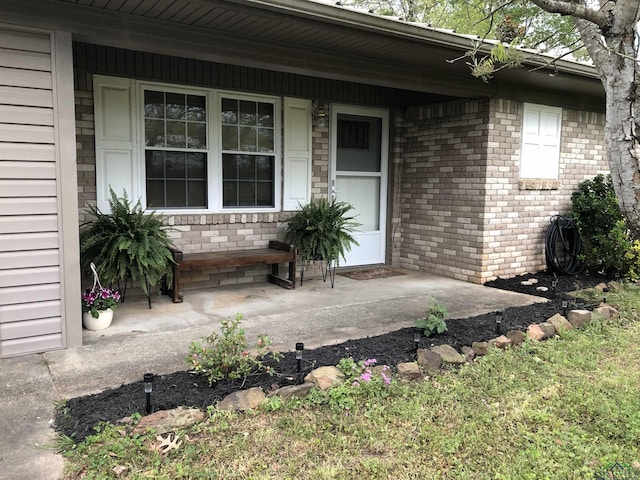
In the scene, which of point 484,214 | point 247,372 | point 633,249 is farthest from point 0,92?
point 633,249

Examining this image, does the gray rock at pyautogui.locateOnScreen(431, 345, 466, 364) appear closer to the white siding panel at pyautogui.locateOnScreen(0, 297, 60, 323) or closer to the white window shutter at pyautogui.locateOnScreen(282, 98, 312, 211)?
the white siding panel at pyautogui.locateOnScreen(0, 297, 60, 323)

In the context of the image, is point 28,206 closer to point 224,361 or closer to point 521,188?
point 224,361

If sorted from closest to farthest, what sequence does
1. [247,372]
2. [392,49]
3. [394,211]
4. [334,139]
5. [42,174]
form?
[247,372]
[42,174]
[392,49]
[334,139]
[394,211]

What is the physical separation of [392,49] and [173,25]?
197 centimetres

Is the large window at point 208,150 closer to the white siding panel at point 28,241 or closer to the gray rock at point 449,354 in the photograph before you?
the white siding panel at point 28,241

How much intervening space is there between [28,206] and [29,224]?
0.41 ft

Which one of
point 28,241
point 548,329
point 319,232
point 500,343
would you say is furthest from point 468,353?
point 28,241

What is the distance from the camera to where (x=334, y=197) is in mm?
6578

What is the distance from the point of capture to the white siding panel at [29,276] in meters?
3.38

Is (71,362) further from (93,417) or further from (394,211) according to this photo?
(394,211)

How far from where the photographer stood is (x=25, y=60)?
3.34m

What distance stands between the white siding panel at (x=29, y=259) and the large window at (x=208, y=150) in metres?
1.83

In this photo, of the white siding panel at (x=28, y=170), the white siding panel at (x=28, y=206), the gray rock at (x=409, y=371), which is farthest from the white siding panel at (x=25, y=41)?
the gray rock at (x=409, y=371)

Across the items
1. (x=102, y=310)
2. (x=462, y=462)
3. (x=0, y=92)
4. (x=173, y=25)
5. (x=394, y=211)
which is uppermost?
(x=173, y=25)
